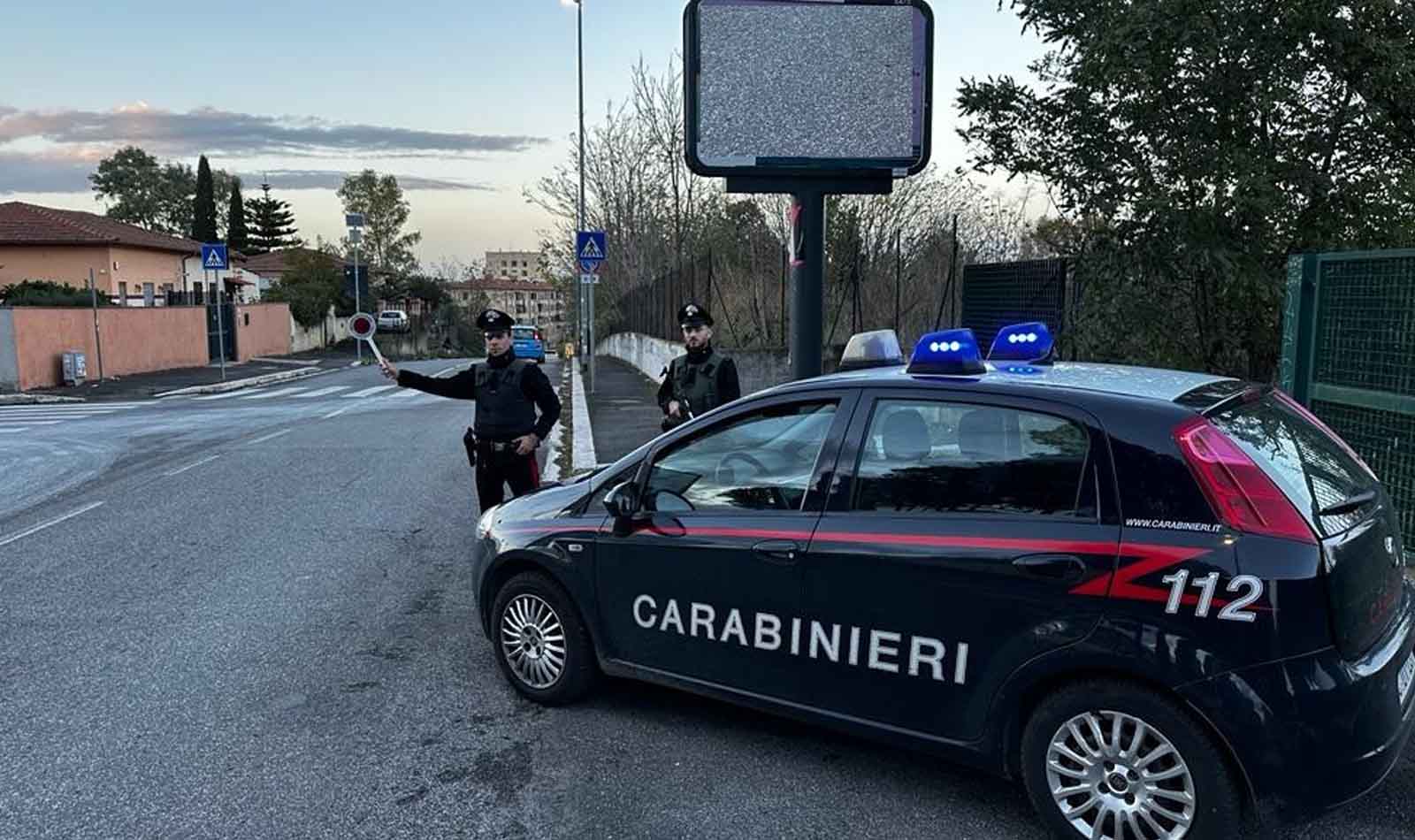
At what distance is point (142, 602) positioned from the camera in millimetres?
6109

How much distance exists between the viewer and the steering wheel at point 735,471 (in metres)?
3.94

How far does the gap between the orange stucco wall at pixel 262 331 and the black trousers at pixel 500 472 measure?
111ft

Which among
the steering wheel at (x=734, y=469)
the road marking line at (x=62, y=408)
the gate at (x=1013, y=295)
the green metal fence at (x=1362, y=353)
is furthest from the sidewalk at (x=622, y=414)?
the road marking line at (x=62, y=408)

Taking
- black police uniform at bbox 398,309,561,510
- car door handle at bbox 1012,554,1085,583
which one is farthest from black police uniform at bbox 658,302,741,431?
car door handle at bbox 1012,554,1085,583

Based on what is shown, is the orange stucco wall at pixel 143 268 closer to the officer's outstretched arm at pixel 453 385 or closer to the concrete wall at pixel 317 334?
the concrete wall at pixel 317 334

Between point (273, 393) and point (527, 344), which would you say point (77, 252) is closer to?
point (527, 344)

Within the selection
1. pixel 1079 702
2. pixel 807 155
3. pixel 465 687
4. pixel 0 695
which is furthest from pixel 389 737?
pixel 807 155

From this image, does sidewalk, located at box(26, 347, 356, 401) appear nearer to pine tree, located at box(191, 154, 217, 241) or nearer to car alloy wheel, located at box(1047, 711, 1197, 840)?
car alloy wheel, located at box(1047, 711, 1197, 840)

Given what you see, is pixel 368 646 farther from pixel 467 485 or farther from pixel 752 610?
pixel 467 485

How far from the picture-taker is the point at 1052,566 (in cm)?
310

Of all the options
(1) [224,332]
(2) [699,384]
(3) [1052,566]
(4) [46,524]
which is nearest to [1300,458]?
(3) [1052,566]

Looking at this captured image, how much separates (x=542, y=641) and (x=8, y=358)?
80.1 feet

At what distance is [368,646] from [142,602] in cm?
184

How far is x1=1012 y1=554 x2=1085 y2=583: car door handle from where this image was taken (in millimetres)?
3059
